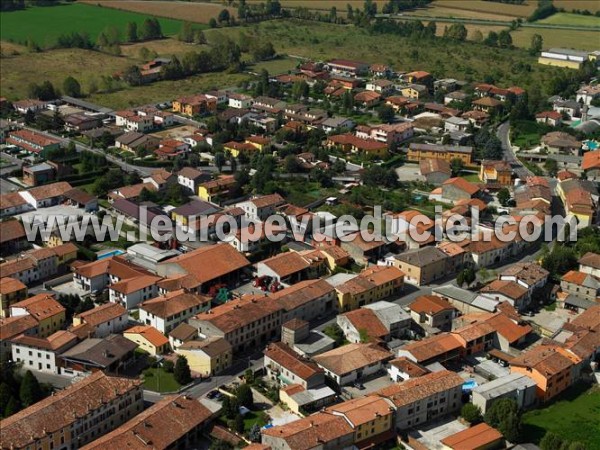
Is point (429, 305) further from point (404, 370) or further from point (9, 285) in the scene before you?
point (9, 285)

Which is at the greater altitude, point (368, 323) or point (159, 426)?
point (368, 323)

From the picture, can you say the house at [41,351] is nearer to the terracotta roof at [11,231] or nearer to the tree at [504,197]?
the terracotta roof at [11,231]

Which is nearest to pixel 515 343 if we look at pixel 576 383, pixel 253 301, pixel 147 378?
pixel 576 383

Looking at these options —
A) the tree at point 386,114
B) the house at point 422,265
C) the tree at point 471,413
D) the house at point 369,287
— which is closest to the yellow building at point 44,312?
the house at point 369,287

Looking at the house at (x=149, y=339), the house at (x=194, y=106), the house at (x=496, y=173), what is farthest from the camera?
the house at (x=194, y=106)

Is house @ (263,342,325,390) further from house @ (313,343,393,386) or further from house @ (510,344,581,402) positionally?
house @ (510,344,581,402)

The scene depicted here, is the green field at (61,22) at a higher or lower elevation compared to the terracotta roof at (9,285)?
higher

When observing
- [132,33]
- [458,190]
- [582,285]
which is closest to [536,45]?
[132,33]
